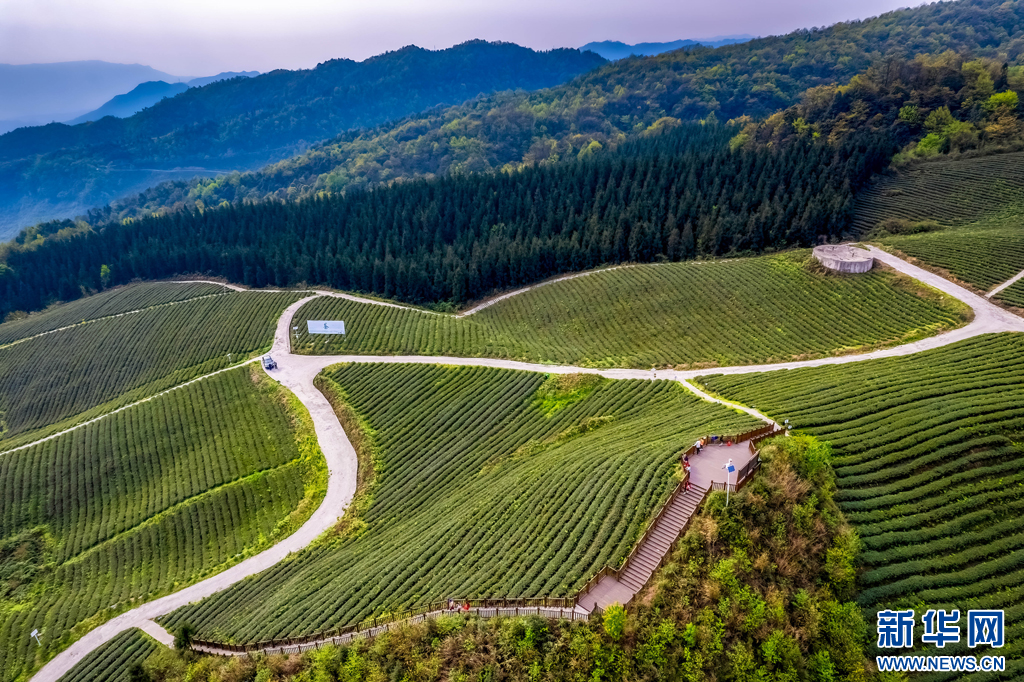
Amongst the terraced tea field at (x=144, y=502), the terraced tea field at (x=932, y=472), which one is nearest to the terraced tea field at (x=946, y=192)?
the terraced tea field at (x=932, y=472)

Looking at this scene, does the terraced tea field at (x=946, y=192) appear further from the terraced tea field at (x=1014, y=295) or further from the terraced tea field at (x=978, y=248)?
the terraced tea field at (x=1014, y=295)

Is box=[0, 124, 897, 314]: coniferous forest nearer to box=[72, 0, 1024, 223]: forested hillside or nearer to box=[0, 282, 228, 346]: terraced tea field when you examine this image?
box=[0, 282, 228, 346]: terraced tea field

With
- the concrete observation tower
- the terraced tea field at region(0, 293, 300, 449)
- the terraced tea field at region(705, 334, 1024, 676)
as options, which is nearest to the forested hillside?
the terraced tea field at region(0, 293, 300, 449)

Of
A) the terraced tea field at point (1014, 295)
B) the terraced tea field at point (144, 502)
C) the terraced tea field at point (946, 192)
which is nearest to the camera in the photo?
the terraced tea field at point (144, 502)

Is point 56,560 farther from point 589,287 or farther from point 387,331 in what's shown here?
point 589,287

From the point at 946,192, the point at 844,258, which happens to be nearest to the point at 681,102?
the point at 946,192
